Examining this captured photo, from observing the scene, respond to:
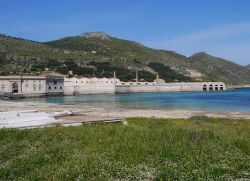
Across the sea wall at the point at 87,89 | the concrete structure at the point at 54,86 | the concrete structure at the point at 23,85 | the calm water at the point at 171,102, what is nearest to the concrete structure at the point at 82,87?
the sea wall at the point at 87,89

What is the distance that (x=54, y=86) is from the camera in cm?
17112

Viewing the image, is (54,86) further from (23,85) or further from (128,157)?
(128,157)

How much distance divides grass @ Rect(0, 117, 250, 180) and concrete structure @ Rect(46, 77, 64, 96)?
150 meters

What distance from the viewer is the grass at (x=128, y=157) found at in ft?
39.3

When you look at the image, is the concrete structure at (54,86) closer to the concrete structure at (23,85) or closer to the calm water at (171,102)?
the concrete structure at (23,85)

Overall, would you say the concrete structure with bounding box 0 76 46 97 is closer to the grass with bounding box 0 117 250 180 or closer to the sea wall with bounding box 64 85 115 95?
the sea wall with bounding box 64 85 115 95

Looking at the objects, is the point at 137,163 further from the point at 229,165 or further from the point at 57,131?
the point at 57,131

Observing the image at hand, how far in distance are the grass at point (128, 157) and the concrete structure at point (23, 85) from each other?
13356 centimetres

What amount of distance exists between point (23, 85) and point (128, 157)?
14585 centimetres

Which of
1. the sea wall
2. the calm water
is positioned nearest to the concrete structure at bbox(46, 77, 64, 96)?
the sea wall

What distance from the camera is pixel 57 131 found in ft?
71.2

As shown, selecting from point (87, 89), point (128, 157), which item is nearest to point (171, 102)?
point (128, 157)

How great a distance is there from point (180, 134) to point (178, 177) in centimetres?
686

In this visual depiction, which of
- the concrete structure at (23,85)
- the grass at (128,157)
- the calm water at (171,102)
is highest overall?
the concrete structure at (23,85)
